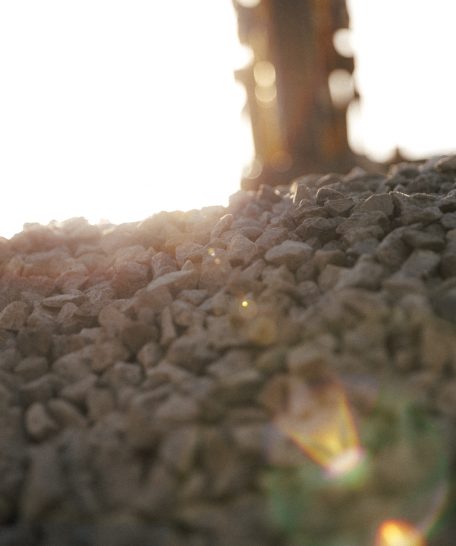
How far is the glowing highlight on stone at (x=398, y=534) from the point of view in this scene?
1126 millimetres

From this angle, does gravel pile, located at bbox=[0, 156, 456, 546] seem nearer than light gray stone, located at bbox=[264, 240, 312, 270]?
Yes

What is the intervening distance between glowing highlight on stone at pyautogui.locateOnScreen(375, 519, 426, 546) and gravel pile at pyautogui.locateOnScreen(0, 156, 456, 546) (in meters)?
0.02

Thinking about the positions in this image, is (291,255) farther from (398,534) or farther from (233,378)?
(398,534)

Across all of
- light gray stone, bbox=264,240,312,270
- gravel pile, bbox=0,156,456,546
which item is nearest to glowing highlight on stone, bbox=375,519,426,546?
gravel pile, bbox=0,156,456,546

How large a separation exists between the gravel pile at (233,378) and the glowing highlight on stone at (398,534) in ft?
0.07

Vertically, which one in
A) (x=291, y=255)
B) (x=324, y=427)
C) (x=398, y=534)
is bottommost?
(x=398, y=534)

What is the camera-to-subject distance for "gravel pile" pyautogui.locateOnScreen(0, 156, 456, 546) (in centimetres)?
119

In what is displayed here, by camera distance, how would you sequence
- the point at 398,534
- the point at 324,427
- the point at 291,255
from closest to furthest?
the point at 398,534
the point at 324,427
the point at 291,255

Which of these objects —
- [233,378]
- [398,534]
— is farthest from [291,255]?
[398,534]

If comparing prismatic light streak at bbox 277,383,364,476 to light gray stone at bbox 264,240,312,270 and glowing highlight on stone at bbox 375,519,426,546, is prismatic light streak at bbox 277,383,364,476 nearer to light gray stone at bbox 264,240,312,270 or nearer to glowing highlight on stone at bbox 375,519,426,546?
glowing highlight on stone at bbox 375,519,426,546

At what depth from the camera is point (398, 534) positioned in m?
1.14

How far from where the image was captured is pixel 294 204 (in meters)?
2.11

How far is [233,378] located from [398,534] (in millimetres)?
407

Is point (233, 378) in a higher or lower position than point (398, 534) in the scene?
higher
